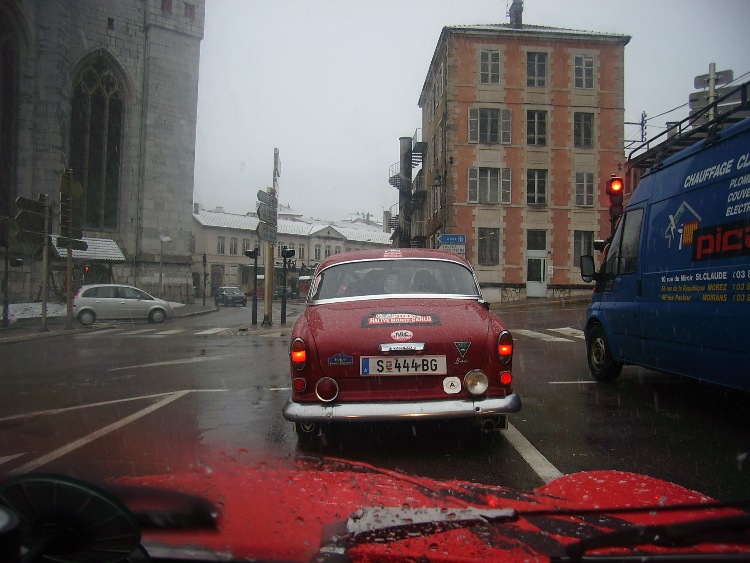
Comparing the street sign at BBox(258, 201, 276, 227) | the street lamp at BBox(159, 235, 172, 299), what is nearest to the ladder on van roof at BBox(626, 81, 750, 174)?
the street sign at BBox(258, 201, 276, 227)

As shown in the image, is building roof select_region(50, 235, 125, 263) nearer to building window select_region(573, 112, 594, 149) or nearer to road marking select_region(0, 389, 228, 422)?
road marking select_region(0, 389, 228, 422)

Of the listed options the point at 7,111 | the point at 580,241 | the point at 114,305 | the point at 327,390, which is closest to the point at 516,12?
the point at 580,241

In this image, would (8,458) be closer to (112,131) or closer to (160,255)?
(160,255)

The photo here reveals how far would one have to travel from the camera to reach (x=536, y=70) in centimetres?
3506

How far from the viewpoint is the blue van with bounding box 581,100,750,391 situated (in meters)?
4.78

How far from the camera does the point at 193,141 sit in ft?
118

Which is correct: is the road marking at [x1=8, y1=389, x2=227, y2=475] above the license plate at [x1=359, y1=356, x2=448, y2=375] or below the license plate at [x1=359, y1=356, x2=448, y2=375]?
below

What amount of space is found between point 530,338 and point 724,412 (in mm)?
8321

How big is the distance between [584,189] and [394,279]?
32729 mm

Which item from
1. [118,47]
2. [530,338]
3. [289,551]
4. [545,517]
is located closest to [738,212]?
[545,517]

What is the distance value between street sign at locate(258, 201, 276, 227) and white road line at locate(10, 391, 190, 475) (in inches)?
503

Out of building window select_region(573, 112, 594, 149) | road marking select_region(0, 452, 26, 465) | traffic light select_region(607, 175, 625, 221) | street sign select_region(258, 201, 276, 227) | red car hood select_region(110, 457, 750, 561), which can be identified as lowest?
road marking select_region(0, 452, 26, 465)

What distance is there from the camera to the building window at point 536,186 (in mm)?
35125

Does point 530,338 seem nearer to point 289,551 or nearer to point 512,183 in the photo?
point 289,551
